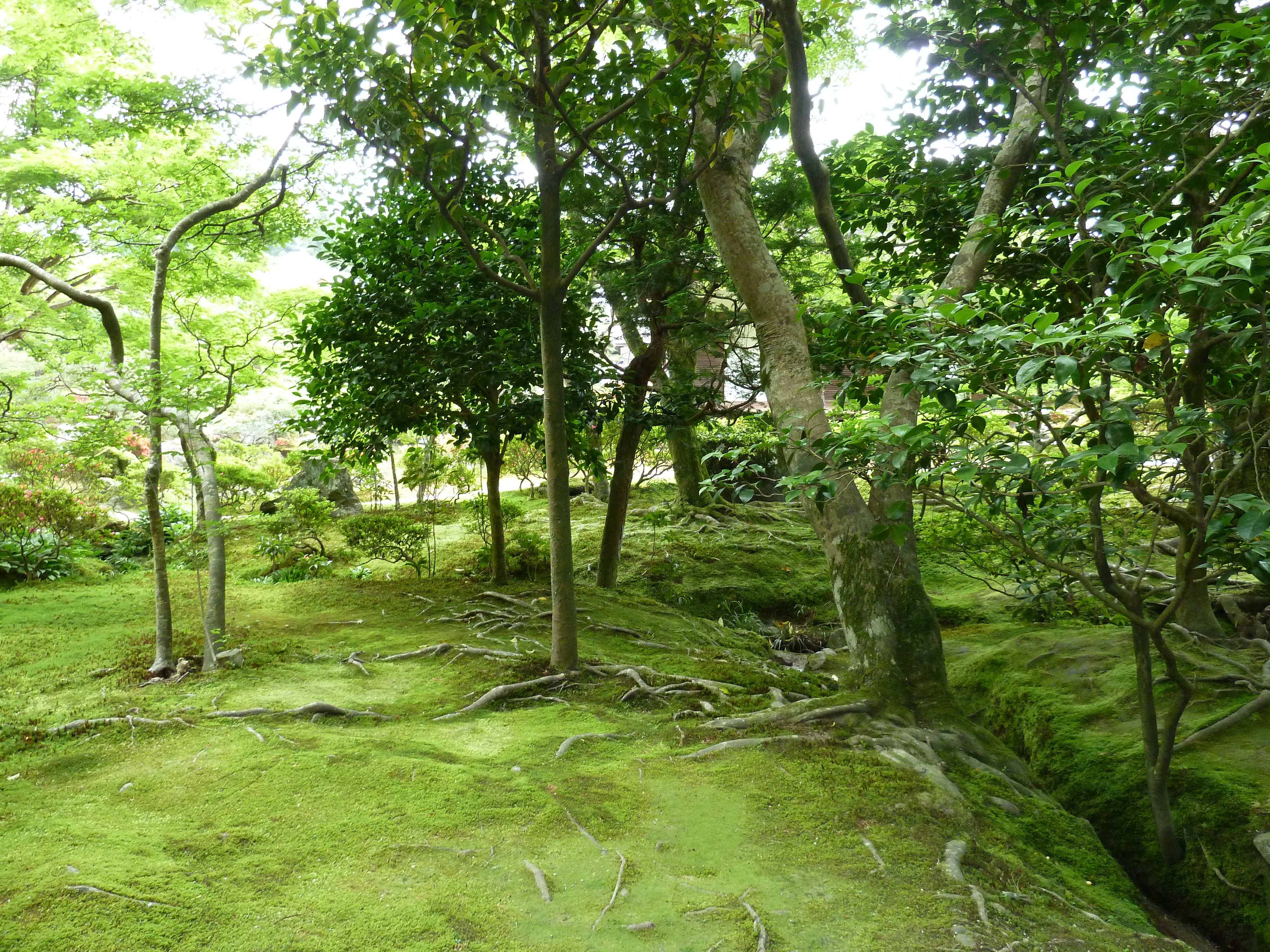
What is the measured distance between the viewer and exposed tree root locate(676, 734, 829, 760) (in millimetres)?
3957

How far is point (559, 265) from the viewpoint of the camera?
4902 millimetres

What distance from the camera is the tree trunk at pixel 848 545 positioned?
4.18 m

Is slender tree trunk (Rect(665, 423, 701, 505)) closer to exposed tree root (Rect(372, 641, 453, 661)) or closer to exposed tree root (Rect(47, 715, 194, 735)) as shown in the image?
exposed tree root (Rect(372, 641, 453, 661))

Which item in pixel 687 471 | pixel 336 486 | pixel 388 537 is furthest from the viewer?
pixel 336 486

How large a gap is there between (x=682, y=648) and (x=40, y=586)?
26.0ft

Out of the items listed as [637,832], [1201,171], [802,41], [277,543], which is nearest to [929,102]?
[802,41]

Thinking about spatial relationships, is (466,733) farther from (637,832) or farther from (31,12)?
(31,12)

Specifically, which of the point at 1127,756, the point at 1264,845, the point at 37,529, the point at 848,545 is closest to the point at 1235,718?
the point at 1127,756

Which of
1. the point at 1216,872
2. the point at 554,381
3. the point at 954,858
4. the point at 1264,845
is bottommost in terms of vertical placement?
the point at 1216,872

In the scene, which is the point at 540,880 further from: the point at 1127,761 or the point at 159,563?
the point at 159,563

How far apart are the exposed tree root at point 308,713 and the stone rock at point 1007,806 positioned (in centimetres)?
341

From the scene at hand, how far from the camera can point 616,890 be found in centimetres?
269

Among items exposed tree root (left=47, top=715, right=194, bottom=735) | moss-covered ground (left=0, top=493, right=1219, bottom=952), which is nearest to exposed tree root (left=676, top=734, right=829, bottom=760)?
moss-covered ground (left=0, top=493, right=1219, bottom=952)

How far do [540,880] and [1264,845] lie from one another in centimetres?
312
